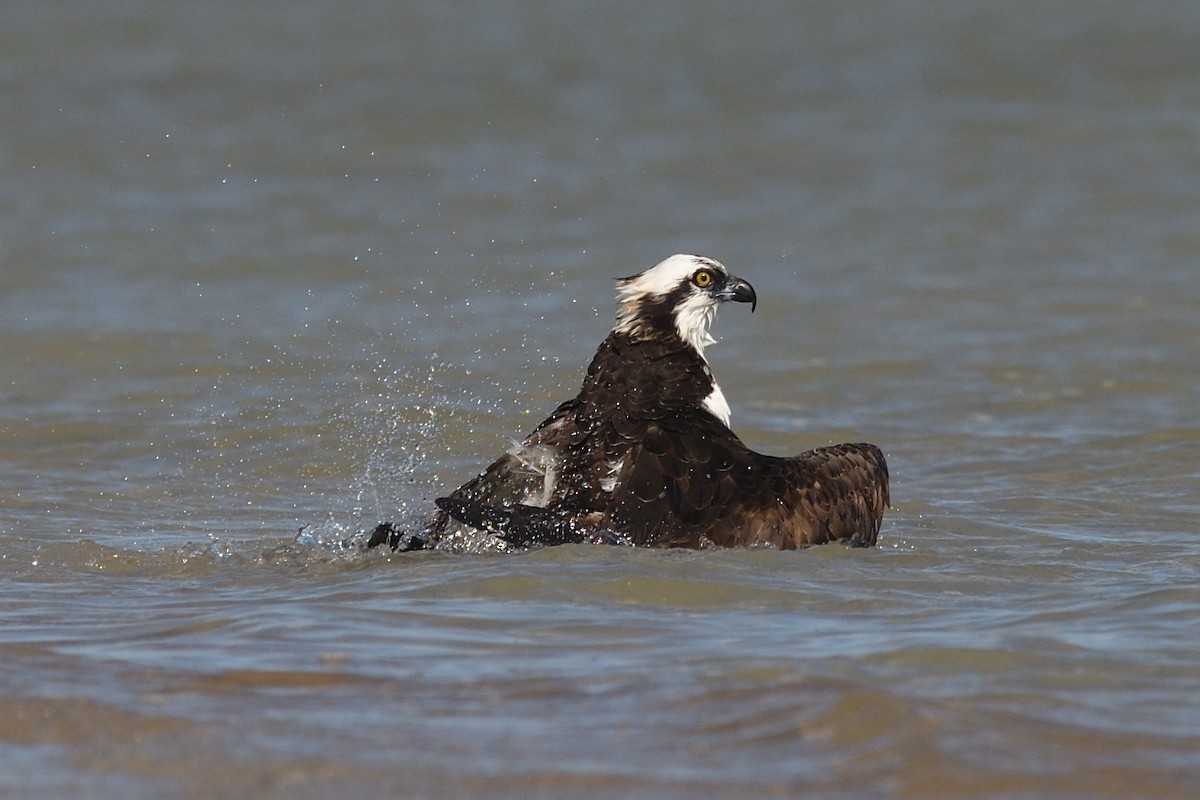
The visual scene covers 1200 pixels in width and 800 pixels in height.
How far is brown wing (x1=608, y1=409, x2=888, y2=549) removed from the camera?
7430 millimetres

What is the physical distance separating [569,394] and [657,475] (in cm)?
458

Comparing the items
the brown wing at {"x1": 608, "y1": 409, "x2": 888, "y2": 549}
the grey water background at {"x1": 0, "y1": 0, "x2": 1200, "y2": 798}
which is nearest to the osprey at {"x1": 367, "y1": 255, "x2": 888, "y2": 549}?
the brown wing at {"x1": 608, "y1": 409, "x2": 888, "y2": 549}

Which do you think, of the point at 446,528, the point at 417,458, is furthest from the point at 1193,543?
the point at 417,458

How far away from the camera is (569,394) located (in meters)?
12.0

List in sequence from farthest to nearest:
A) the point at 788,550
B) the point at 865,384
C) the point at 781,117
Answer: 1. the point at 781,117
2. the point at 865,384
3. the point at 788,550

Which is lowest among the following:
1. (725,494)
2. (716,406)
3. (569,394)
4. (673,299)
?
(725,494)

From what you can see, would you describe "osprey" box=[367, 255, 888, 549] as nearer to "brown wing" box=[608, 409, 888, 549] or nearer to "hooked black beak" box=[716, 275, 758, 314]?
"brown wing" box=[608, 409, 888, 549]

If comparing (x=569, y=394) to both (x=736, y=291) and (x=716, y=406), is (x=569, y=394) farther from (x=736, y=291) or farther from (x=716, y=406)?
(x=716, y=406)

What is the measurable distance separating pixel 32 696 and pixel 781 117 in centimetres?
1924

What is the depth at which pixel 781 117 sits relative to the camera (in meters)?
23.8

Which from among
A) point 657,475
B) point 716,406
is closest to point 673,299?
point 716,406

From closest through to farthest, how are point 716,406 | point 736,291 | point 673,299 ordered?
point 716,406
point 673,299
point 736,291

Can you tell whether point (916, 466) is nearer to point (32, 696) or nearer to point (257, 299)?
point (32, 696)

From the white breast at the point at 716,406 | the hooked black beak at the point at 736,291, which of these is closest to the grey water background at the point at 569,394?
the white breast at the point at 716,406
